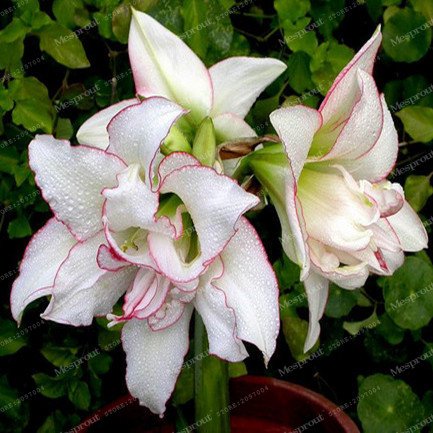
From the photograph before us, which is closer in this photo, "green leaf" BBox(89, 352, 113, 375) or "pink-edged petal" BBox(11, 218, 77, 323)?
"pink-edged petal" BBox(11, 218, 77, 323)

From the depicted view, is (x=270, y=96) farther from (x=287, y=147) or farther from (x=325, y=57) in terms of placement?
(x=287, y=147)

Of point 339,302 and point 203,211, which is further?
point 339,302

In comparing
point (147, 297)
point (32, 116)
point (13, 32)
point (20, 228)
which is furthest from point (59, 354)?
point (147, 297)

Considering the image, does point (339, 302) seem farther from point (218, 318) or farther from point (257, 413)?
point (218, 318)

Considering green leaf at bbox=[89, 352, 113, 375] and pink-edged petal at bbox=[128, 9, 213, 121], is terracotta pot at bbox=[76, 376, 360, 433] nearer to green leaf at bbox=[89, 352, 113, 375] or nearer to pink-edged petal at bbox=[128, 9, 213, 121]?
green leaf at bbox=[89, 352, 113, 375]

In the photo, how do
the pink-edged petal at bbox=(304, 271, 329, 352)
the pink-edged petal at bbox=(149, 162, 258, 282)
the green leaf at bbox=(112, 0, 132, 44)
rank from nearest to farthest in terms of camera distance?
1. the pink-edged petal at bbox=(149, 162, 258, 282)
2. the pink-edged petal at bbox=(304, 271, 329, 352)
3. the green leaf at bbox=(112, 0, 132, 44)

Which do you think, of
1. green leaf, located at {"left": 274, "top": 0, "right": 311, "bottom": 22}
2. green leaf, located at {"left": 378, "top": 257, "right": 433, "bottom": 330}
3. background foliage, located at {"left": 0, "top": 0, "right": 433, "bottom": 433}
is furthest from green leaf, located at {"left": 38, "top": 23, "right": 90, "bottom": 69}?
green leaf, located at {"left": 378, "top": 257, "right": 433, "bottom": 330}
